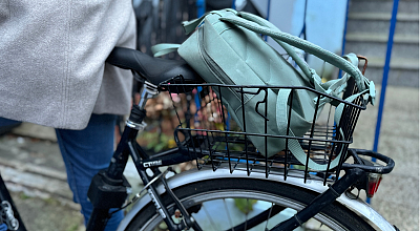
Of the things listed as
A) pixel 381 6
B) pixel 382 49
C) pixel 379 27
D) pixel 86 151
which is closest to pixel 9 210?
pixel 86 151

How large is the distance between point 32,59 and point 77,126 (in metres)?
0.28

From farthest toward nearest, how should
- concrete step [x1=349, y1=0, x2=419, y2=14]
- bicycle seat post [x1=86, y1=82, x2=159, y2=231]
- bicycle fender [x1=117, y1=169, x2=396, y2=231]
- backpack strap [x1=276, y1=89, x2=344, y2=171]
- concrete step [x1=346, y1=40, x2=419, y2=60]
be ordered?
concrete step [x1=349, y1=0, x2=419, y2=14] < concrete step [x1=346, y1=40, x2=419, y2=60] < bicycle seat post [x1=86, y1=82, x2=159, y2=231] < bicycle fender [x1=117, y1=169, x2=396, y2=231] < backpack strap [x1=276, y1=89, x2=344, y2=171]

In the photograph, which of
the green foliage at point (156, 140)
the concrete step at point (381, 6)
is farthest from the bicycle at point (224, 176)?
the concrete step at point (381, 6)

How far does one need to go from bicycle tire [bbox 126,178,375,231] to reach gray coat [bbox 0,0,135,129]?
441mm

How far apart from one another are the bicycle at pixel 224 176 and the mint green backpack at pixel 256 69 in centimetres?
3

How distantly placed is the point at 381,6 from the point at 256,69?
360 centimetres

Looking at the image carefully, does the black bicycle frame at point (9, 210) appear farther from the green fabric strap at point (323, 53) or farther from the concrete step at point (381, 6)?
the concrete step at point (381, 6)

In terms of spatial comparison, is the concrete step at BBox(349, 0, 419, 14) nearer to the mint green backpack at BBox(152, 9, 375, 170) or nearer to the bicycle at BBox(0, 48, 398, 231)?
the bicycle at BBox(0, 48, 398, 231)

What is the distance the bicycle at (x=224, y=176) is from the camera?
0.93 metres

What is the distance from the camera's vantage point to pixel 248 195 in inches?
43.0

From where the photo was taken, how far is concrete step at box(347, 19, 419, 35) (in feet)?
11.6

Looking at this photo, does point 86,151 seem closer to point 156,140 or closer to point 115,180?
point 115,180

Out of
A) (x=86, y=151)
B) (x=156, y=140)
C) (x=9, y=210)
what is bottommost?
(x=156, y=140)

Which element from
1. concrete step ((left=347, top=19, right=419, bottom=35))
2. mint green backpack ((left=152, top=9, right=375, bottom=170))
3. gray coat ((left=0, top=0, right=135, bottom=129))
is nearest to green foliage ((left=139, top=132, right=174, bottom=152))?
gray coat ((left=0, top=0, right=135, bottom=129))
